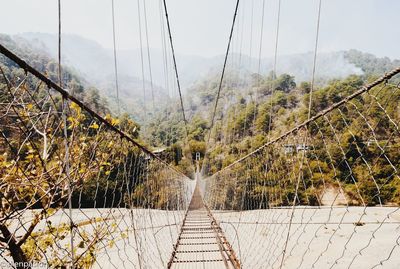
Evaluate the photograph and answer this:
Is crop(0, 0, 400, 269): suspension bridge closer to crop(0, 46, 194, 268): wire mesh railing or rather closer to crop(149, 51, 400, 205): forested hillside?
crop(0, 46, 194, 268): wire mesh railing

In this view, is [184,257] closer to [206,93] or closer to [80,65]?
[206,93]

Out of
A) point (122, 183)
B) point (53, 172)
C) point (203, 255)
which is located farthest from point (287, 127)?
point (122, 183)

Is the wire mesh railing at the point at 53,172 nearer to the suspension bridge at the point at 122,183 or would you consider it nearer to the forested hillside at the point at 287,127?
the suspension bridge at the point at 122,183

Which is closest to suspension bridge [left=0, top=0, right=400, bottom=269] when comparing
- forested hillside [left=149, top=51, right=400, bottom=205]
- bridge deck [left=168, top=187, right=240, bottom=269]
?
bridge deck [left=168, top=187, right=240, bottom=269]

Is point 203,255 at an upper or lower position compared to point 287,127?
lower

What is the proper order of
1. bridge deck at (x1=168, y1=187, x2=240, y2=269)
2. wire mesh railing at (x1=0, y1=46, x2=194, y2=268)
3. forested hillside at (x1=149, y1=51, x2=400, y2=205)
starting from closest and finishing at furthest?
wire mesh railing at (x1=0, y1=46, x2=194, y2=268) → bridge deck at (x1=168, y1=187, x2=240, y2=269) → forested hillside at (x1=149, y1=51, x2=400, y2=205)

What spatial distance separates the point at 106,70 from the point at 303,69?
60264 mm

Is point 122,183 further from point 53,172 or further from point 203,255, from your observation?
point 203,255

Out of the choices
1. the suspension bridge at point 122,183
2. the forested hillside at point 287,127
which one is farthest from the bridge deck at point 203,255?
the forested hillside at point 287,127

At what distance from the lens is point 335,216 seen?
560 cm

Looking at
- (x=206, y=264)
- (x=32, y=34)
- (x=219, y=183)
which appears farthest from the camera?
(x=32, y=34)

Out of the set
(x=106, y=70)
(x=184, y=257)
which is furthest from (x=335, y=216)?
(x=106, y=70)

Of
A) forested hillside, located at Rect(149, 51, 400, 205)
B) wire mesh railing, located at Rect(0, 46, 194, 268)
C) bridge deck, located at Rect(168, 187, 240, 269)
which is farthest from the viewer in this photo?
forested hillside, located at Rect(149, 51, 400, 205)

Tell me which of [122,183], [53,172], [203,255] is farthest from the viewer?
[203,255]
